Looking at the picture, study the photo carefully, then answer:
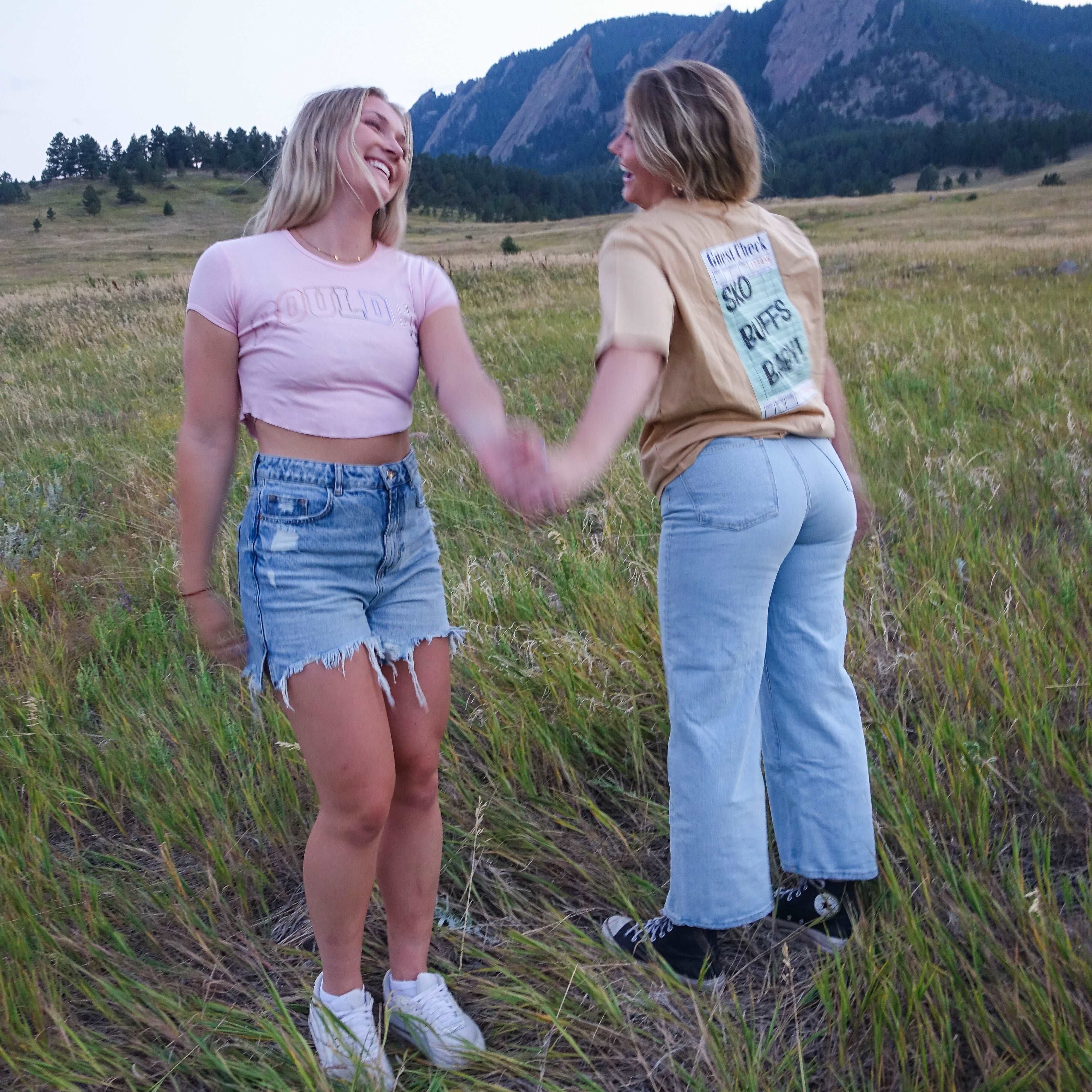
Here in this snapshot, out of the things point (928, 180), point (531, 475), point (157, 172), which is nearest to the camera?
point (531, 475)

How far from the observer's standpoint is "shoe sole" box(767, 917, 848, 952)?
75.5 inches

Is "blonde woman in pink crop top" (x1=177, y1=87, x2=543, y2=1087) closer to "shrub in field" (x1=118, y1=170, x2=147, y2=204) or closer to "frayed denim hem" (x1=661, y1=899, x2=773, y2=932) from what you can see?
"frayed denim hem" (x1=661, y1=899, x2=773, y2=932)

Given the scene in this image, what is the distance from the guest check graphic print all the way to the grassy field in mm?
1025

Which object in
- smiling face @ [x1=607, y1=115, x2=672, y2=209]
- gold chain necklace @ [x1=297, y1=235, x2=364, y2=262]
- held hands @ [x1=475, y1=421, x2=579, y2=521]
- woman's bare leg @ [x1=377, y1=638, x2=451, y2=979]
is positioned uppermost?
smiling face @ [x1=607, y1=115, x2=672, y2=209]

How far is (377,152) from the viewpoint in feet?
6.12

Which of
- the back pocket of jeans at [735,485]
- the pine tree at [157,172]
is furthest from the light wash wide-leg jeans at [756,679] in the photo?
the pine tree at [157,172]

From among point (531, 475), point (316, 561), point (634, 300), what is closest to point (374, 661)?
point (316, 561)

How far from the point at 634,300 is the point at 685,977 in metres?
1.41

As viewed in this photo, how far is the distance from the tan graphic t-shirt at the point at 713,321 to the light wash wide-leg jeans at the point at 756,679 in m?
0.05

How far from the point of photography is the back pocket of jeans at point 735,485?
175 centimetres

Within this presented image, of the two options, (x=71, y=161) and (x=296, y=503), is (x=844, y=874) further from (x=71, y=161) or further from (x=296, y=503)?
(x=71, y=161)

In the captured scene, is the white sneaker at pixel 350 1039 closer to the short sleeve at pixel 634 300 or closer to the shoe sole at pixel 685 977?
the shoe sole at pixel 685 977

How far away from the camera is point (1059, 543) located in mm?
3342

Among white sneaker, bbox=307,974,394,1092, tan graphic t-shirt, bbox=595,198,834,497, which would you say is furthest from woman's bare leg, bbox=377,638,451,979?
tan graphic t-shirt, bbox=595,198,834,497
